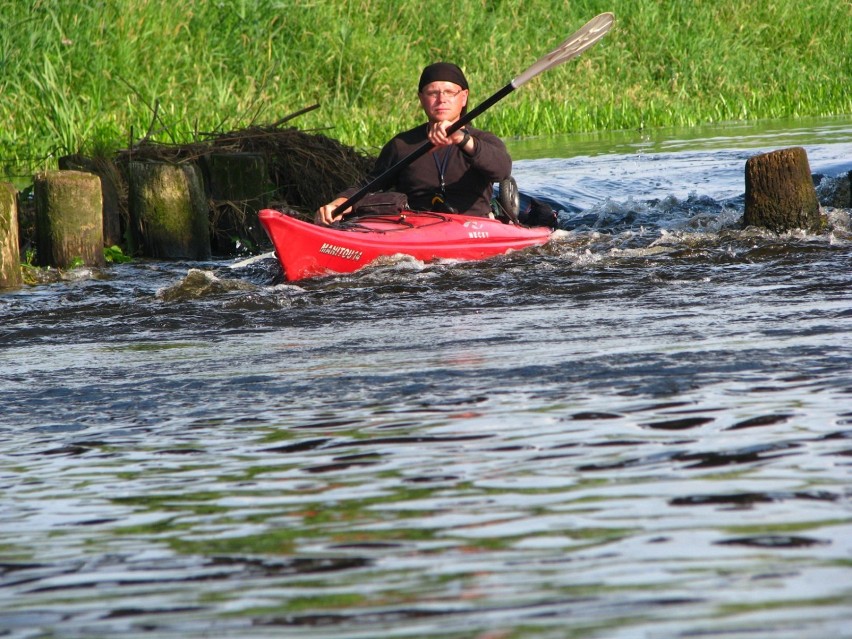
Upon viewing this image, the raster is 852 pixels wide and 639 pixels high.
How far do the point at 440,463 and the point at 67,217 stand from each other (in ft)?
19.7

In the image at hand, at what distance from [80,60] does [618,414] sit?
478 inches

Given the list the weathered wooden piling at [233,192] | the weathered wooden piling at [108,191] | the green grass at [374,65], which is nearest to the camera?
the weathered wooden piling at [108,191]

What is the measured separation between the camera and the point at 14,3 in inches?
562

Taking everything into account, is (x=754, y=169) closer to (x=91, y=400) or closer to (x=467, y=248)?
(x=467, y=248)

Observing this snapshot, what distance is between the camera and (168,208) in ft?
30.5

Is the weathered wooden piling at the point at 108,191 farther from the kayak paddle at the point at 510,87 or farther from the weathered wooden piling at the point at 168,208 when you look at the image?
the kayak paddle at the point at 510,87

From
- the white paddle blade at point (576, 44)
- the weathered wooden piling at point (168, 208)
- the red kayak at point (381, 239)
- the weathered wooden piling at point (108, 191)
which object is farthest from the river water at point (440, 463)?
the weathered wooden piling at point (108, 191)

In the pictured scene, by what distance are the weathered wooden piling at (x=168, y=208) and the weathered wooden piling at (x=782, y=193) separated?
3607 mm

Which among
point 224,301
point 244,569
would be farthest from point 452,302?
point 244,569

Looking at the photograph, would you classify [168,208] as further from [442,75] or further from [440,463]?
[440,463]

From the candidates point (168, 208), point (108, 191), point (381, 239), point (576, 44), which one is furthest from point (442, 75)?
point (108, 191)

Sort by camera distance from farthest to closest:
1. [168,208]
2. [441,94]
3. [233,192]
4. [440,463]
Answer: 1. [233,192]
2. [168,208]
3. [441,94]
4. [440,463]

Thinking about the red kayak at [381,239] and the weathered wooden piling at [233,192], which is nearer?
the red kayak at [381,239]

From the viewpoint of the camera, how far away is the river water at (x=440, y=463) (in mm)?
2107
